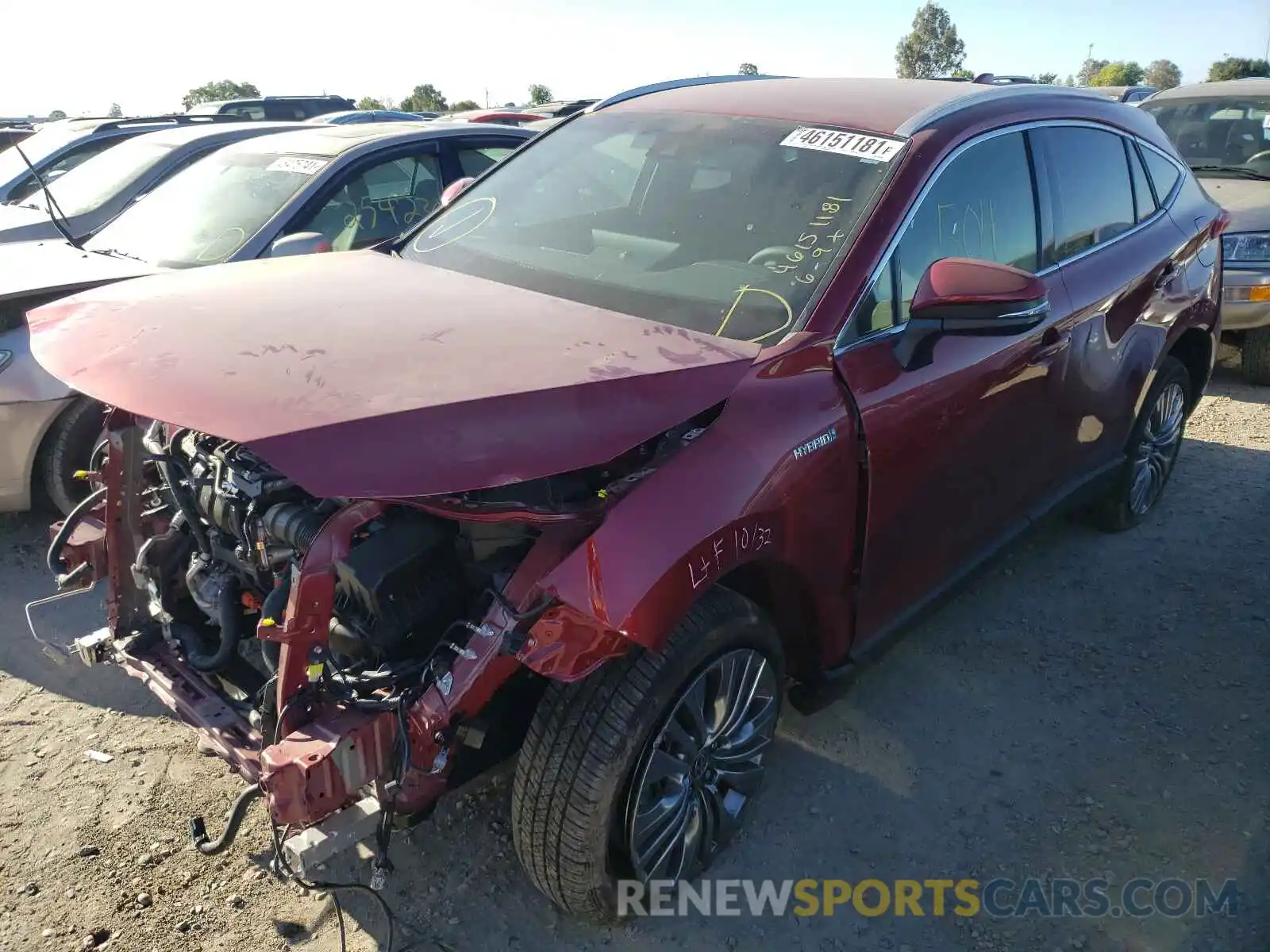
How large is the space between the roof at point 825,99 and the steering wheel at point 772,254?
0.54 metres

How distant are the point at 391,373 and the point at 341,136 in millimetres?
3996

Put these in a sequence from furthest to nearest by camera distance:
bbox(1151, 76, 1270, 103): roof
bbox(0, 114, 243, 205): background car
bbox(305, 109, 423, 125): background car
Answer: bbox(305, 109, 423, 125): background car, bbox(0, 114, 243, 205): background car, bbox(1151, 76, 1270, 103): roof

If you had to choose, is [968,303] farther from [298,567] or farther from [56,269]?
[56,269]

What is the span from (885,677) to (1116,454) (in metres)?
1.58

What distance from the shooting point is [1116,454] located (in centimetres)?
411

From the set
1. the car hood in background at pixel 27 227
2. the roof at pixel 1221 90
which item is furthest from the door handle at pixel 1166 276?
the car hood in background at pixel 27 227

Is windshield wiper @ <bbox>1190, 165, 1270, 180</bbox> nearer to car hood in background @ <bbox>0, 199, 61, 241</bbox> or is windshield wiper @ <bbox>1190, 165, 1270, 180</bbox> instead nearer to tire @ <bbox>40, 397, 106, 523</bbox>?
tire @ <bbox>40, 397, 106, 523</bbox>

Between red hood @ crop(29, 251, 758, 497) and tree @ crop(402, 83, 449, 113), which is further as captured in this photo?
tree @ crop(402, 83, 449, 113)

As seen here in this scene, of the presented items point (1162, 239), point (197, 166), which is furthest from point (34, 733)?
point (1162, 239)

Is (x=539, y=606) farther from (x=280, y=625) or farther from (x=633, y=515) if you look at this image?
(x=280, y=625)

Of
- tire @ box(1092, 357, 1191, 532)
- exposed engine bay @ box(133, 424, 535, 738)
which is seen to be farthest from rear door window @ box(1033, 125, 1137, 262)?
exposed engine bay @ box(133, 424, 535, 738)

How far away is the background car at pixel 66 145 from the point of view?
27.7ft

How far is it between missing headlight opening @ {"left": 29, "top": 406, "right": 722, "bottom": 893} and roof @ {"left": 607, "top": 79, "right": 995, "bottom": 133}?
1.27 m

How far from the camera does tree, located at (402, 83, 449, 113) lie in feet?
155
